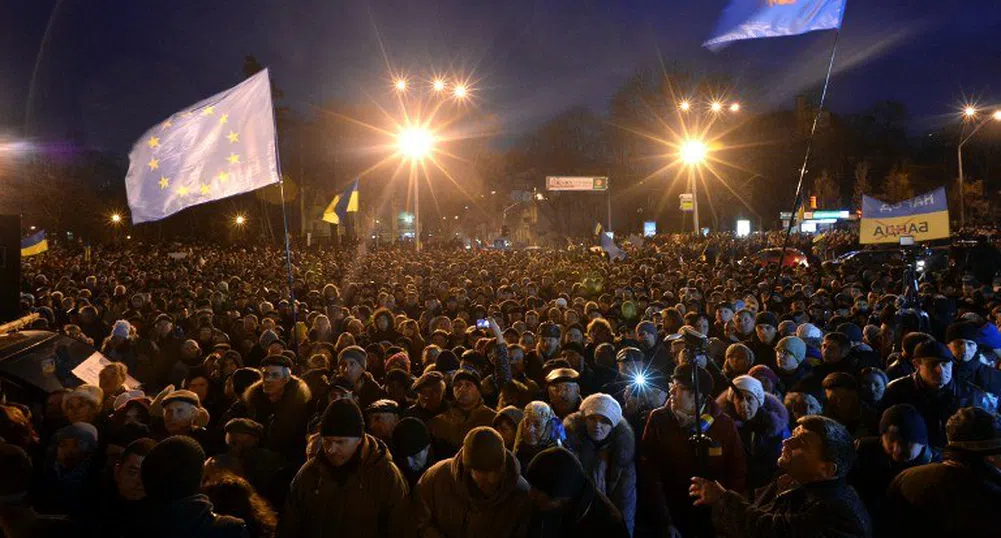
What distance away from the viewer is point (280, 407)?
5.35m

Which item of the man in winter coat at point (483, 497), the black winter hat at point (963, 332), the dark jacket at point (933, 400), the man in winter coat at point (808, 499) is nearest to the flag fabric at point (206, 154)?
the man in winter coat at point (483, 497)

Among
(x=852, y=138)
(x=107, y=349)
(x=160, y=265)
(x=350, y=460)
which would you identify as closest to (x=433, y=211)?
(x=852, y=138)

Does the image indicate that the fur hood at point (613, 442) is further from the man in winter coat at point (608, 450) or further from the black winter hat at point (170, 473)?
the black winter hat at point (170, 473)

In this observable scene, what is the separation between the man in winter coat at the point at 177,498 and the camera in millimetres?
2964

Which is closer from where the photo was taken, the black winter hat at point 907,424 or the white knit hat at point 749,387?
the black winter hat at point 907,424

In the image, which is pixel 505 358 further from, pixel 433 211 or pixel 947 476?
pixel 433 211

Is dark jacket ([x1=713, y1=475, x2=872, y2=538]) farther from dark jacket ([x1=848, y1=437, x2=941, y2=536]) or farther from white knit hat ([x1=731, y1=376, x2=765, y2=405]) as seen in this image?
white knit hat ([x1=731, y1=376, x2=765, y2=405])

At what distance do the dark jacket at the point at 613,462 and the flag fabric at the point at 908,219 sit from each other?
36.5 ft

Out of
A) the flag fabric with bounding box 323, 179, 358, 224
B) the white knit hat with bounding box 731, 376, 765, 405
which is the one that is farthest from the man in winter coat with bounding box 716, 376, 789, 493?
the flag fabric with bounding box 323, 179, 358, 224

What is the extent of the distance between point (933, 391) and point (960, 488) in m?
2.20

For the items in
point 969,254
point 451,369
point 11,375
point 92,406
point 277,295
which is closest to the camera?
Answer: point 92,406

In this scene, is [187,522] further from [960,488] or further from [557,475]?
[960,488]

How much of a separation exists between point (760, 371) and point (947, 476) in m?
2.71

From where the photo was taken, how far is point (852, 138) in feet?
210
